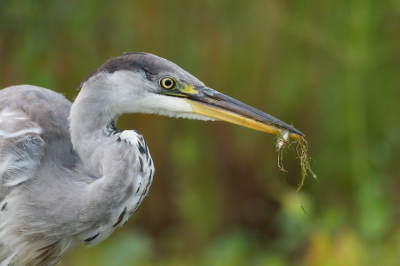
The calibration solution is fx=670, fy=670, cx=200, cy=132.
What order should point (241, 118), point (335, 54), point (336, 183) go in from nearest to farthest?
point (241, 118)
point (335, 54)
point (336, 183)

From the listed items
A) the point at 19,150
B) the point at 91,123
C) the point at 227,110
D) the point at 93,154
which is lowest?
the point at 19,150

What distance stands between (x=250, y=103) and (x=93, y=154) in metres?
2.28

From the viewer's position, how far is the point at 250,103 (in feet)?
15.6

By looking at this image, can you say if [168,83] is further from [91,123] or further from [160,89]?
[91,123]

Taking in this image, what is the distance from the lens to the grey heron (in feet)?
8.48

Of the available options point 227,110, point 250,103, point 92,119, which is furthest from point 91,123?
point 250,103

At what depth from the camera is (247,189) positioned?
4.91 m

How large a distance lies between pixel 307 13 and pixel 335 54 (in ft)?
1.13

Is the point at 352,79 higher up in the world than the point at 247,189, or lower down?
higher up

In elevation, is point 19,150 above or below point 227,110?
below

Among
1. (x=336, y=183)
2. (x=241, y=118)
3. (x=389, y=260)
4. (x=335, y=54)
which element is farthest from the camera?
(x=336, y=183)

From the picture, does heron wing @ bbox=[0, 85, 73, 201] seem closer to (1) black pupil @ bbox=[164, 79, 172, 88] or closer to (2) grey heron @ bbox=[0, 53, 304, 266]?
(2) grey heron @ bbox=[0, 53, 304, 266]

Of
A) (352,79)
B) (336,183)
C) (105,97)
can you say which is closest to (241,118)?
(105,97)

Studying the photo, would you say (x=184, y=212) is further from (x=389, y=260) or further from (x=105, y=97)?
(x=105, y=97)
